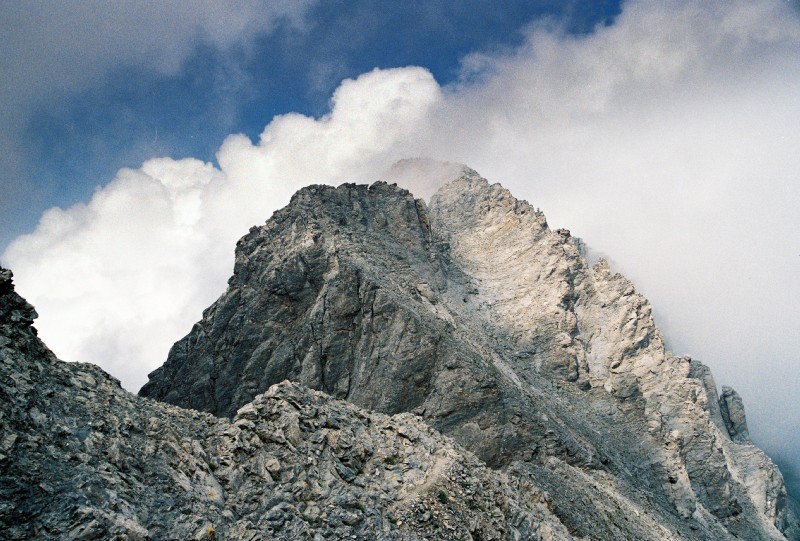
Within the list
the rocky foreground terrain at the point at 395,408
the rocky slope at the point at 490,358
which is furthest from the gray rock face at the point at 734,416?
the rocky slope at the point at 490,358

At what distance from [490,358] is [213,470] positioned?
3943 cm

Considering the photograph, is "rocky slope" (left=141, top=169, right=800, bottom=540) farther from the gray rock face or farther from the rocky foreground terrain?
the gray rock face

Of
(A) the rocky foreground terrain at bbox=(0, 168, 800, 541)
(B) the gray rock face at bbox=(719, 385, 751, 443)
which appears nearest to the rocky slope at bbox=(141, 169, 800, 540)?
(A) the rocky foreground terrain at bbox=(0, 168, 800, 541)

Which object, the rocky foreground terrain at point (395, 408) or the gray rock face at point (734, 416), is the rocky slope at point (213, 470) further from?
the gray rock face at point (734, 416)

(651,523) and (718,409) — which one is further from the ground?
(718,409)

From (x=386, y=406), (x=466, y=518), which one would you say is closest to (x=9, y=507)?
(x=466, y=518)

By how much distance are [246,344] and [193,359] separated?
24.5ft

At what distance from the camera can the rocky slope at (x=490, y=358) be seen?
152 feet

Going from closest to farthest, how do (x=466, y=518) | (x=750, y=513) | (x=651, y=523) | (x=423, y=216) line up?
(x=466, y=518) → (x=651, y=523) → (x=750, y=513) → (x=423, y=216)

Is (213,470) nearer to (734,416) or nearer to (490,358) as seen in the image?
(490,358)

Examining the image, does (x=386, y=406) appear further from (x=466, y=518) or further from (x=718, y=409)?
(x=718, y=409)

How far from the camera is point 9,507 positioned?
14.0 m

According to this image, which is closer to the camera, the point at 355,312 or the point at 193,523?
the point at 193,523

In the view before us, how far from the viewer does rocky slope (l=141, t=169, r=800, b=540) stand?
46.5m
